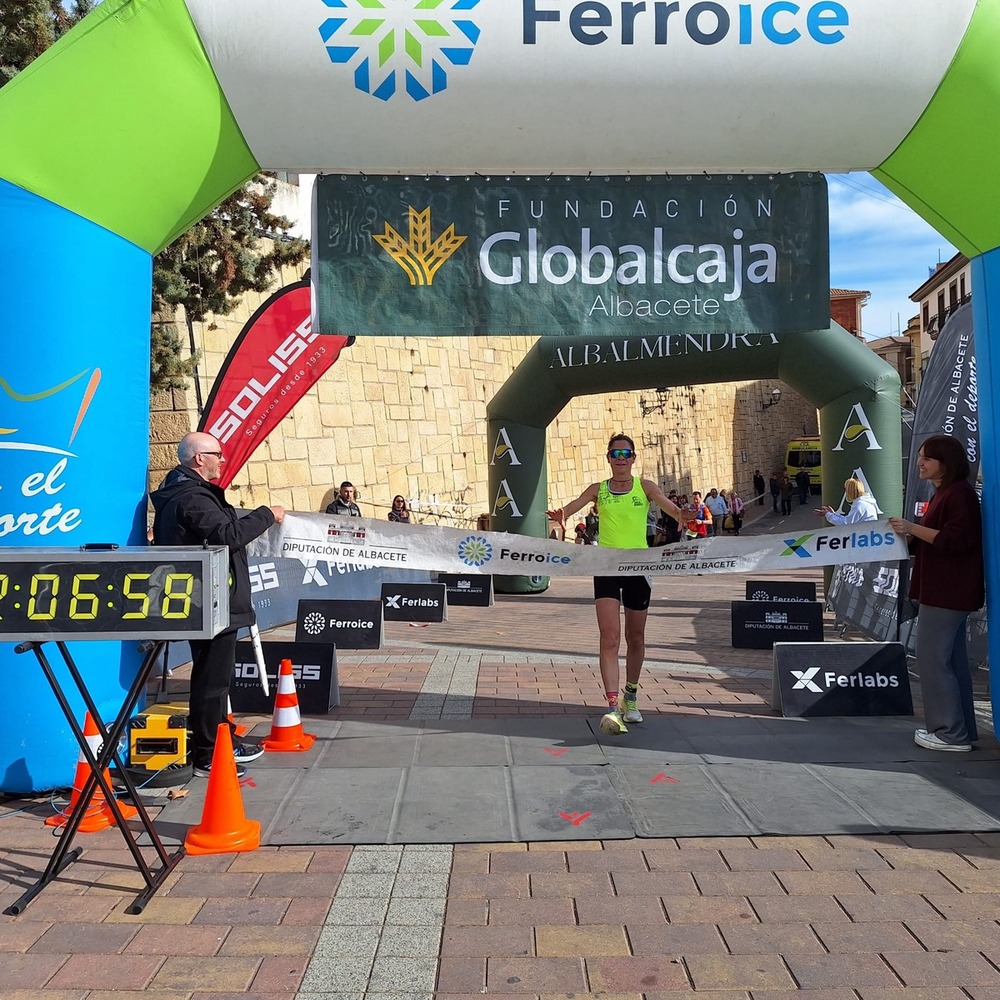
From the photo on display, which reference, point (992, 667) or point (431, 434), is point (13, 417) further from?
point (431, 434)

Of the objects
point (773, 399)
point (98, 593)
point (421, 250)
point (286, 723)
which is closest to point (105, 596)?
point (98, 593)

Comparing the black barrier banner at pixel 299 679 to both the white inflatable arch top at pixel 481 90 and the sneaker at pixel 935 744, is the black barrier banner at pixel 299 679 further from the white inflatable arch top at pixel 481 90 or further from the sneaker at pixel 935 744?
the sneaker at pixel 935 744

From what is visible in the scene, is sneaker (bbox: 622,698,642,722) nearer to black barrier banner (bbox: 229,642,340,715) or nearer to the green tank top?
the green tank top

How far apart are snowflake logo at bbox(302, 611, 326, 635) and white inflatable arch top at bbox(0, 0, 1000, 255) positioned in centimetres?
436

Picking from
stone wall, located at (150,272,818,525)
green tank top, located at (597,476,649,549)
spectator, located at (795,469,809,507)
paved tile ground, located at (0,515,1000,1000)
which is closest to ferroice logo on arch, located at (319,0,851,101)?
green tank top, located at (597,476,649,549)

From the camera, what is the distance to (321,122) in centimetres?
461

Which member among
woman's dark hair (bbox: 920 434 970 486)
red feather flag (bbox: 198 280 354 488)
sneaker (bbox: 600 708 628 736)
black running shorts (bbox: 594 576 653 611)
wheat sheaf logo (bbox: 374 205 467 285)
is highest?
wheat sheaf logo (bbox: 374 205 467 285)

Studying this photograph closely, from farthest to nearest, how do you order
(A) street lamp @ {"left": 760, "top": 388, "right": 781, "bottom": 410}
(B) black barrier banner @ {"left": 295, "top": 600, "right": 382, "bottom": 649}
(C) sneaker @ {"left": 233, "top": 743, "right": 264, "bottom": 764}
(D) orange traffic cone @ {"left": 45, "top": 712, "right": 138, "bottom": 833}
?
(A) street lamp @ {"left": 760, "top": 388, "right": 781, "bottom": 410}, (B) black barrier banner @ {"left": 295, "top": 600, "right": 382, "bottom": 649}, (C) sneaker @ {"left": 233, "top": 743, "right": 264, "bottom": 764}, (D) orange traffic cone @ {"left": 45, "top": 712, "right": 138, "bottom": 833}

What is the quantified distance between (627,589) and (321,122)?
121 inches

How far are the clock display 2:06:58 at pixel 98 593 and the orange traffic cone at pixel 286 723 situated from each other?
6.43 feet

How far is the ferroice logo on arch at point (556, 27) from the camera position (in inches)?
173

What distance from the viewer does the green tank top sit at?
564 cm

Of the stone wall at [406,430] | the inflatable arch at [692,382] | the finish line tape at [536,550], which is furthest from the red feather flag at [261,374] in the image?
the stone wall at [406,430]

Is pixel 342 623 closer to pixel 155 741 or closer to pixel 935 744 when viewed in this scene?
pixel 155 741
